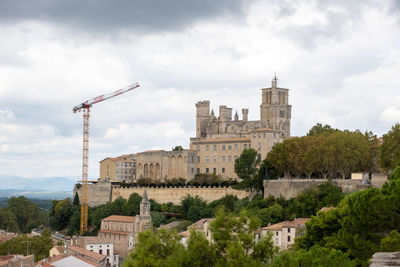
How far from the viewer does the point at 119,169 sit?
314 ft

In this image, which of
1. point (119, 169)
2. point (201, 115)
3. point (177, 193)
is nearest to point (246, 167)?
point (177, 193)

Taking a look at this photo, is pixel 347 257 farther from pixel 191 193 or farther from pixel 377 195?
pixel 191 193

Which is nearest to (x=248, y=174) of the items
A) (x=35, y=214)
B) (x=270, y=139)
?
(x=270, y=139)

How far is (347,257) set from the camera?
28766 millimetres

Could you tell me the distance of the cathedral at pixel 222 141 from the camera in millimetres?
83562

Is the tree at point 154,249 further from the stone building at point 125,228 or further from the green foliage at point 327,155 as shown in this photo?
the stone building at point 125,228

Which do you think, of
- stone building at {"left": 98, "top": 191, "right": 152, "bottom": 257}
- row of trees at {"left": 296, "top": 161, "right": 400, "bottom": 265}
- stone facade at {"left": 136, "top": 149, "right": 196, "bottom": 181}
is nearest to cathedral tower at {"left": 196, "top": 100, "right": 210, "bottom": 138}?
stone facade at {"left": 136, "top": 149, "right": 196, "bottom": 181}

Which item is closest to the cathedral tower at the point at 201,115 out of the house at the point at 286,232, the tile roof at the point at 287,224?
the tile roof at the point at 287,224

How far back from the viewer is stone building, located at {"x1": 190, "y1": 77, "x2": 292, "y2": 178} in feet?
265

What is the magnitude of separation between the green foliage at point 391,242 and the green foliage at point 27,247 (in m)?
40.4

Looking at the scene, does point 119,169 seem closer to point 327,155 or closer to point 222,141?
point 222,141

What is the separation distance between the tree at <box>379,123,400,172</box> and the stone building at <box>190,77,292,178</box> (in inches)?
785

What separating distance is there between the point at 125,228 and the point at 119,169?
21.5 metres

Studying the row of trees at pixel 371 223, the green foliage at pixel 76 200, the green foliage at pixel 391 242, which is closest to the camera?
the green foliage at pixel 391 242
